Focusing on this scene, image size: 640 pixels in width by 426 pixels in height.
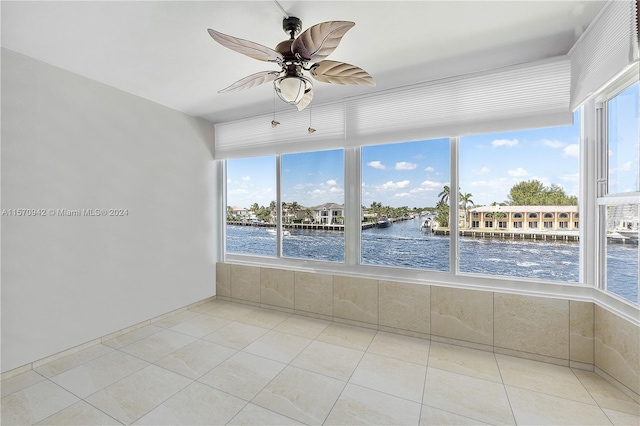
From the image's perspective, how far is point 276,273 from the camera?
352 cm

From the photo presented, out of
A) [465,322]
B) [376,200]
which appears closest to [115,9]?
[376,200]

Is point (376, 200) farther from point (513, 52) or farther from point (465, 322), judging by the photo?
point (513, 52)

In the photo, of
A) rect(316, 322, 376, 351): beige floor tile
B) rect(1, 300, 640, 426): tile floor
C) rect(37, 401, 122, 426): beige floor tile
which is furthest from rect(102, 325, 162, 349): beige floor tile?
rect(316, 322, 376, 351): beige floor tile

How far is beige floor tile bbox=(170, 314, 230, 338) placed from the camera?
291 cm

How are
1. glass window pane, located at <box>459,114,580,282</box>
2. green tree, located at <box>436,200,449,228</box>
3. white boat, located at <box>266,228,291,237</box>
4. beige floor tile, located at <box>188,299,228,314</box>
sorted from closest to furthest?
1. glass window pane, located at <box>459,114,580,282</box>
2. green tree, located at <box>436,200,449,228</box>
3. beige floor tile, located at <box>188,299,228,314</box>
4. white boat, located at <box>266,228,291,237</box>

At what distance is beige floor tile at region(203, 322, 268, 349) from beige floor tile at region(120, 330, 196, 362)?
0.24 meters

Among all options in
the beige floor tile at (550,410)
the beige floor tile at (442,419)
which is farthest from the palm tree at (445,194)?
the beige floor tile at (442,419)

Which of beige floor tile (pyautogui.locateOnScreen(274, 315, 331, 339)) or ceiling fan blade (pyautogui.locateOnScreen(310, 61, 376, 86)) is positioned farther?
beige floor tile (pyautogui.locateOnScreen(274, 315, 331, 339))

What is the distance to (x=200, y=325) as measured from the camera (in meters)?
3.08

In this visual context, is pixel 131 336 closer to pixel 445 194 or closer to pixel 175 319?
pixel 175 319

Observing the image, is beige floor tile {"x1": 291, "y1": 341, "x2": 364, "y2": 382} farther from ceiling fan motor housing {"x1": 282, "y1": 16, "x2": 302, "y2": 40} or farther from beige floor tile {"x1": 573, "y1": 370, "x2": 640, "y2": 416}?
ceiling fan motor housing {"x1": 282, "y1": 16, "x2": 302, "y2": 40}

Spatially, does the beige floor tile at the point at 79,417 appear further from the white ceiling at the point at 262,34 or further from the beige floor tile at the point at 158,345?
the white ceiling at the point at 262,34

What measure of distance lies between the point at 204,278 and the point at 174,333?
0.97m

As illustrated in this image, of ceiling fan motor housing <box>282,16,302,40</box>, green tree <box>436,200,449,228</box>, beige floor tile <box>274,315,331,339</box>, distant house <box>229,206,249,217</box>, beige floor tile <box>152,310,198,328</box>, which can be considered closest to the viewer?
ceiling fan motor housing <box>282,16,302,40</box>
